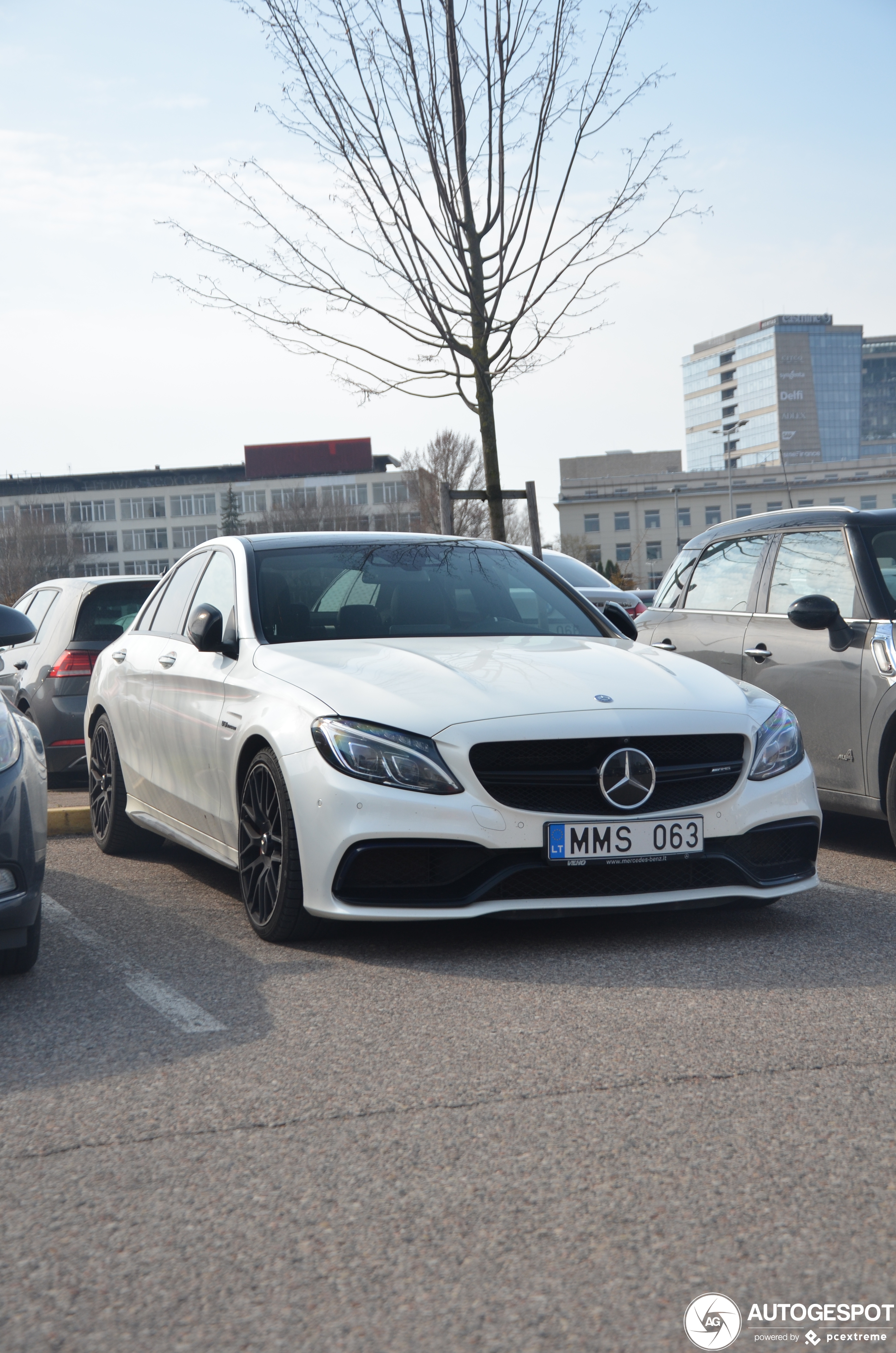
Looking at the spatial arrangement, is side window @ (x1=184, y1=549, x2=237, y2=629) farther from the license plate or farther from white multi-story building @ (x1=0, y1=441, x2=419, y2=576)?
white multi-story building @ (x1=0, y1=441, x2=419, y2=576)

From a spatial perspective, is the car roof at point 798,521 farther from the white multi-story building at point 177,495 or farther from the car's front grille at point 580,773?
the white multi-story building at point 177,495

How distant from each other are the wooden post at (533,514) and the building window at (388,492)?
113369 millimetres

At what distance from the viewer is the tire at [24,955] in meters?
4.50

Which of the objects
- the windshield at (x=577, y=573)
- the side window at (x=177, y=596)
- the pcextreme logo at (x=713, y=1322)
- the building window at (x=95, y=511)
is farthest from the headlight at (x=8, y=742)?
the building window at (x=95, y=511)

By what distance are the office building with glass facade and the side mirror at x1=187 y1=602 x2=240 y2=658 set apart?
173 meters

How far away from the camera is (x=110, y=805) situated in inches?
283

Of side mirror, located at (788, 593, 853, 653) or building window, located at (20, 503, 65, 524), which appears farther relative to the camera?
building window, located at (20, 503, 65, 524)

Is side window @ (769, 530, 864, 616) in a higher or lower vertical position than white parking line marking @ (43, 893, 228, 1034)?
higher

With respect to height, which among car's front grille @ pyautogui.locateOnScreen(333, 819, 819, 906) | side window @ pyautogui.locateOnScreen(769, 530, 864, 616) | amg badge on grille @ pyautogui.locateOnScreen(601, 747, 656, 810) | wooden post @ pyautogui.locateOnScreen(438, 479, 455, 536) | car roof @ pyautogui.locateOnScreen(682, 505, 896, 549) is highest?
wooden post @ pyautogui.locateOnScreen(438, 479, 455, 536)

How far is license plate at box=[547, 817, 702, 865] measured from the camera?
467cm

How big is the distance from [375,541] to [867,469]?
138m

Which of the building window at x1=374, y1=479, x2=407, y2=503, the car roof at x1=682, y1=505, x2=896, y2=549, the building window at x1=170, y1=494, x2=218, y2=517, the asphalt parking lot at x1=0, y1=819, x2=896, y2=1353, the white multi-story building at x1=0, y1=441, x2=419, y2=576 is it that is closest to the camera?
the asphalt parking lot at x1=0, y1=819, x2=896, y2=1353

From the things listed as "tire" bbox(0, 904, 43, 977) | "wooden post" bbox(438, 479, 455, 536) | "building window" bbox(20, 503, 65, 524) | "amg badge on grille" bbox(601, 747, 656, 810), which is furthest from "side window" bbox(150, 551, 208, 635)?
"building window" bbox(20, 503, 65, 524)

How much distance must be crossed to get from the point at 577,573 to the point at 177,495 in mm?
125759
